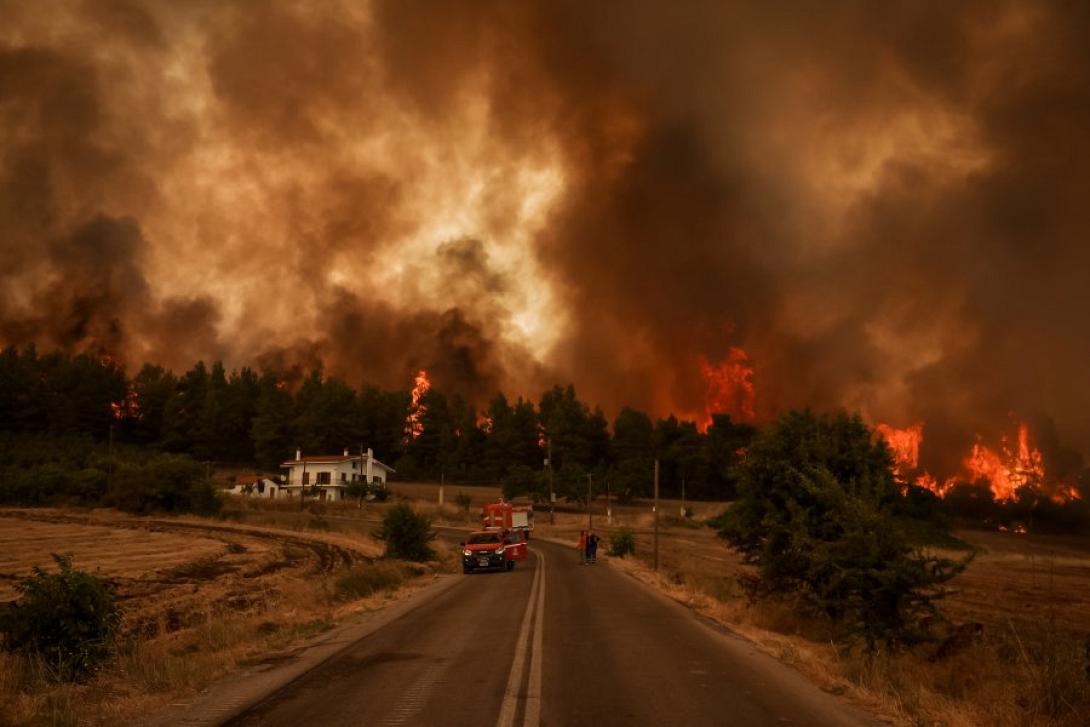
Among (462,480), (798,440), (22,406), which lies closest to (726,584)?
(798,440)

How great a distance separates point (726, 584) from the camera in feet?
102

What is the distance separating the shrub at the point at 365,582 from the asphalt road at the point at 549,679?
6958 millimetres

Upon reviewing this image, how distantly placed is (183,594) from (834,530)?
23361 millimetres

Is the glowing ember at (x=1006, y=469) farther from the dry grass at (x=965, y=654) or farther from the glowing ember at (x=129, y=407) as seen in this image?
the glowing ember at (x=129, y=407)

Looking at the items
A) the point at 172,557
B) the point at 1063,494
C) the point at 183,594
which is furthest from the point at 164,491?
the point at 1063,494

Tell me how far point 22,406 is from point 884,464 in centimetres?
14191

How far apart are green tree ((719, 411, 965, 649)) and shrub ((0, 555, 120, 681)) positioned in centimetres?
1545

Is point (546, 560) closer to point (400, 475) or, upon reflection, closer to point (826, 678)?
point (826, 678)

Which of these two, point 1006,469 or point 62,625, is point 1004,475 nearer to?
point 1006,469

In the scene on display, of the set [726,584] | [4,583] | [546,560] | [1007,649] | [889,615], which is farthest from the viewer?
[546,560]

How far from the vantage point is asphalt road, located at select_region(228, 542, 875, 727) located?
8555 millimetres

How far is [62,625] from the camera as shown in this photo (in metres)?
12.6

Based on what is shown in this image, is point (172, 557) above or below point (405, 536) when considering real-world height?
below

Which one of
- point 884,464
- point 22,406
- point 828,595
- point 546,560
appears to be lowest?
point 546,560
